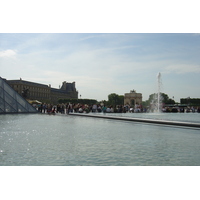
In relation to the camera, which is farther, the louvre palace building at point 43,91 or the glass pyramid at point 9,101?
the louvre palace building at point 43,91

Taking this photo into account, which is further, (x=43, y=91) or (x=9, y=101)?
(x=43, y=91)

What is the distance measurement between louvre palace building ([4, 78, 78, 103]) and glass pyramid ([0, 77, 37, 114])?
69160 mm

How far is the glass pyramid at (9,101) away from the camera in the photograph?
75.1ft

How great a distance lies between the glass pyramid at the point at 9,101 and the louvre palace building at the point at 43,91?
69.2m

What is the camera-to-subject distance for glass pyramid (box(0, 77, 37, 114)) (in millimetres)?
22891

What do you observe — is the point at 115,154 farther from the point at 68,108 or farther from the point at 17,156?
the point at 68,108

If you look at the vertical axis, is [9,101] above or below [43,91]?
below

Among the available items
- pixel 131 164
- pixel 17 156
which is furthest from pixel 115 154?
pixel 17 156

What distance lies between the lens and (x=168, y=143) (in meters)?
6.21

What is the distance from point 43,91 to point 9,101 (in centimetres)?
9530

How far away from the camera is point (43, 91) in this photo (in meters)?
117

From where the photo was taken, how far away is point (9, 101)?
23344 millimetres
